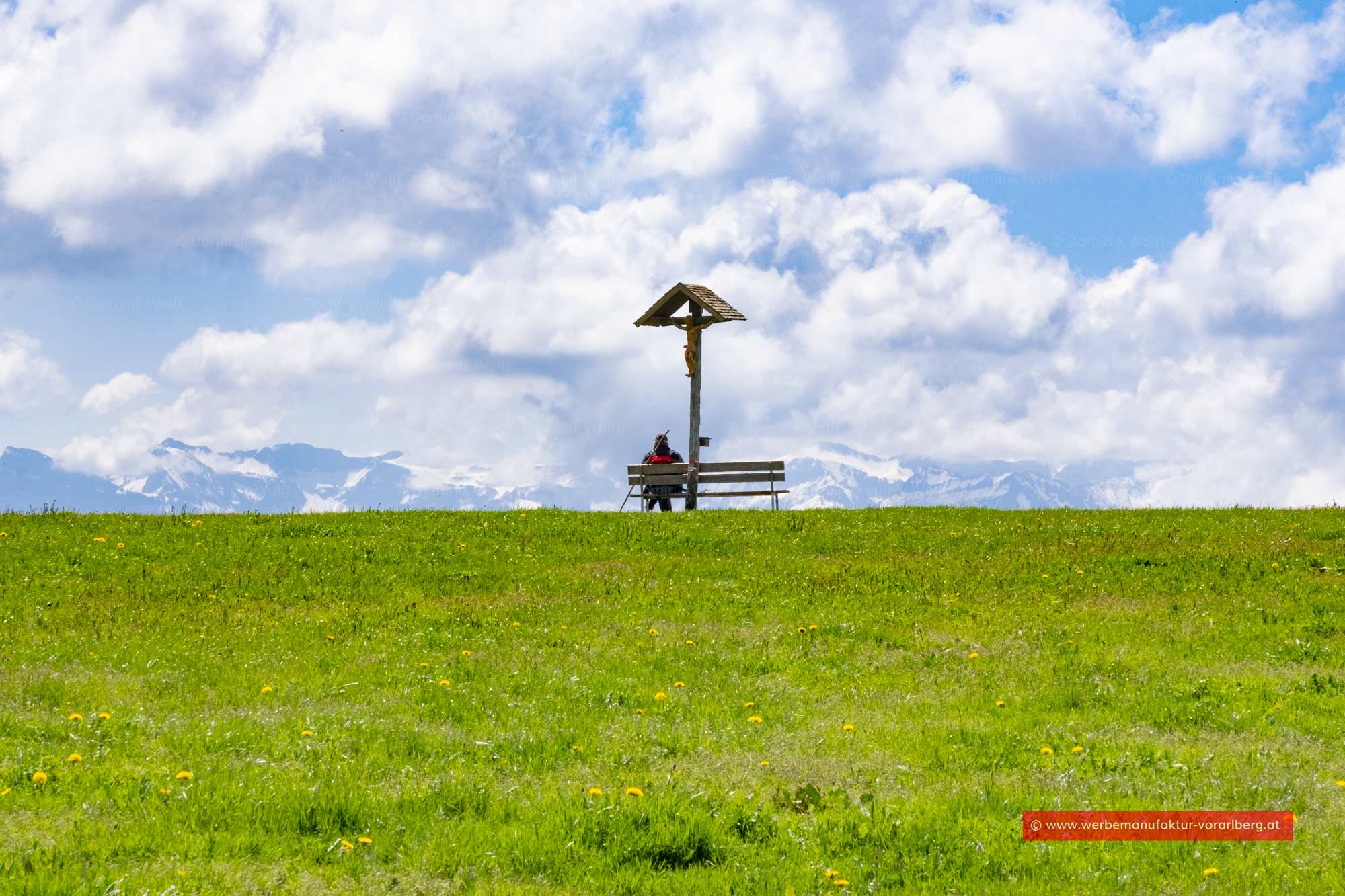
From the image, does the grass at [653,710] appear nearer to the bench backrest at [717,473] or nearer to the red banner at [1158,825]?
the red banner at [1158,825]

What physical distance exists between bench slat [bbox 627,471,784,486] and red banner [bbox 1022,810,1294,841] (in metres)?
26.6

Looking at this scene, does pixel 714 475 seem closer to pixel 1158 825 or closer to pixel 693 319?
pixel 693 319

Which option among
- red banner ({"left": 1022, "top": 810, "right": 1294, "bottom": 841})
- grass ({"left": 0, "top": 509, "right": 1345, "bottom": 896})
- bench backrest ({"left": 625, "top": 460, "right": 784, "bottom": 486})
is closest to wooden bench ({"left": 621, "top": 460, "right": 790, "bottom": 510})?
bench backrest ({"left": 625, "top": 460, "right": 784, "bottom": 486})

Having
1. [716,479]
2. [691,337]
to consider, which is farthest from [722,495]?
[691,337]

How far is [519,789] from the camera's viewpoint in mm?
9992

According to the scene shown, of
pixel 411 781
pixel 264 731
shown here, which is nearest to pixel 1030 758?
pixel 411 781

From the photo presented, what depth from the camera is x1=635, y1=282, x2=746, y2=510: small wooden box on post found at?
123ft

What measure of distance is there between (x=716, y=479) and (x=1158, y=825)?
89.9 feet

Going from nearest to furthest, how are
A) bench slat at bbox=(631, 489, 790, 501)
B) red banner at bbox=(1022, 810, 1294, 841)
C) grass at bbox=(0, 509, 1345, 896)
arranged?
grass at bbox=(0, 509, 1345, 896), red banner at bbox=(1022, 810, 1294, 841), bench slat at bbox=(631, 489, 790, 501)

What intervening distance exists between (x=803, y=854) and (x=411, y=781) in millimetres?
3701

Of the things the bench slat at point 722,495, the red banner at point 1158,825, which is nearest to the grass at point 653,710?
the red banner at point 1158,825

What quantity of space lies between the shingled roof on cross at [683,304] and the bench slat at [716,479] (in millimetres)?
5421

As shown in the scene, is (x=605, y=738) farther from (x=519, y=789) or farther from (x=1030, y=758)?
(x=1030, y=758)

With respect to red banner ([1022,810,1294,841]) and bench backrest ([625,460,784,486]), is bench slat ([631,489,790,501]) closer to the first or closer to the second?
bench backrest ([625,460,784,486])
